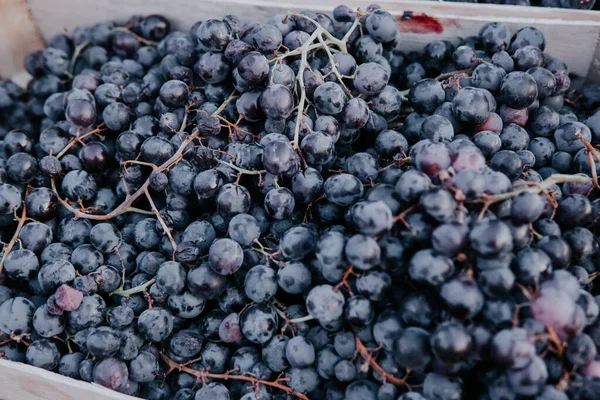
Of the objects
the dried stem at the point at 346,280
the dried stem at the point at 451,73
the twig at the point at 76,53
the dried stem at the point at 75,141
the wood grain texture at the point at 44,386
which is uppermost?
the dried stem at the point at 451,73

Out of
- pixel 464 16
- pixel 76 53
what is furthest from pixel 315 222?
pixel 76 53

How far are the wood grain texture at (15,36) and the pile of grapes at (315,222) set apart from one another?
70 centimetres

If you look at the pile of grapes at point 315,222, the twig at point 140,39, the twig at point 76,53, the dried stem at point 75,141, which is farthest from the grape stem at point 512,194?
the twig at point 76,53

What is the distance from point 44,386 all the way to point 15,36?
5.41 ft

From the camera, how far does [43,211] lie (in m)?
1.64

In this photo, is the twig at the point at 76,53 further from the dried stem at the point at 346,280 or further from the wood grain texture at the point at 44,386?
the dried stem at the point at 346,280

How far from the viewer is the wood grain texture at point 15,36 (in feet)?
7.39

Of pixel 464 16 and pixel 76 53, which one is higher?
pixel 464 16

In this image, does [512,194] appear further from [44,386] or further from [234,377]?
[44,386]

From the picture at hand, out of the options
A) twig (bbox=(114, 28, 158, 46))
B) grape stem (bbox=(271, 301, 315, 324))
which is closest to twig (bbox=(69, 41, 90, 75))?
twig (bbox=(114, 28, 158, 46))

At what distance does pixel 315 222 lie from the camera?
1.54 meters

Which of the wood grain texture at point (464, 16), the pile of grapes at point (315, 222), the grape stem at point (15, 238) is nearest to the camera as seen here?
the pile of grapes at point (315, 222)

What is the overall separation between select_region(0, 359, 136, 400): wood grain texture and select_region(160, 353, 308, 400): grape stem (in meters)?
0.15

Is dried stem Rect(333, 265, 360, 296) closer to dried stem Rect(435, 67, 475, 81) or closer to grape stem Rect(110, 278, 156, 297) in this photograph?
grape stem Rect(110, 278, 156, 297)
